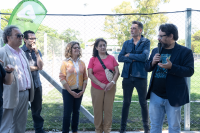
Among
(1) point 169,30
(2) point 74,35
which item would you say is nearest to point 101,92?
(1) point 169,30

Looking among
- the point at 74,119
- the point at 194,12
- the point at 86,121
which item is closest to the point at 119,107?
the point at 86,121

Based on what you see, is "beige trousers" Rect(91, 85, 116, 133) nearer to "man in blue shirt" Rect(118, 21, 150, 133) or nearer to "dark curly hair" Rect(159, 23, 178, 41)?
"man in blue shirt" Rect(118, 21, 150, 133)

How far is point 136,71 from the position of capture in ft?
11.8

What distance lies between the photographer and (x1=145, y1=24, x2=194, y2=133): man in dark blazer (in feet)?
8.31

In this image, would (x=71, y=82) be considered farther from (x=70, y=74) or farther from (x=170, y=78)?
(x=170, y=78)

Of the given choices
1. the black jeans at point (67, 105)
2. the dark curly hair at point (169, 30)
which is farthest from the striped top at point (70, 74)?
the dark curly hair at point (169, 30)

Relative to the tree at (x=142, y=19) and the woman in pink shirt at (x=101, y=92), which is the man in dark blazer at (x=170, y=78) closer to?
the woman in pink shirt at (x=101, y=92)

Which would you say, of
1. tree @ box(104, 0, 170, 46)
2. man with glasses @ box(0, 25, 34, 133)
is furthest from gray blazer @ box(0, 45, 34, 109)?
tree @ box(104, 0, 170, 46)

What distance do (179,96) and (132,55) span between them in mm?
1309

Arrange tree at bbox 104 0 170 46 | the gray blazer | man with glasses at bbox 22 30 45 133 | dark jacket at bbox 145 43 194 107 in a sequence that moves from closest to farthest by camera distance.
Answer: dark jacket at bbox 145 43 194 107
the gray blazer
man with glasses at bbox 22 30 45 133
tree at bbox 104 0 170 46

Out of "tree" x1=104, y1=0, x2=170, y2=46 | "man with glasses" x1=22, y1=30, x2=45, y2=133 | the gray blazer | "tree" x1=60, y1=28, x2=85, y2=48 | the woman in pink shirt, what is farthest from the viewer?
"tree" x1=104, y1=0, x2=170, y2=46

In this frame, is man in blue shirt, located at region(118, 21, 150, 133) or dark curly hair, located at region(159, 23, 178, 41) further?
man in blue shirt, located at region(118, 21, 150, 133)

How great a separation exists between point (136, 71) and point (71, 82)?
1284 mm

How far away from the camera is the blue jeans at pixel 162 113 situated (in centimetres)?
257
